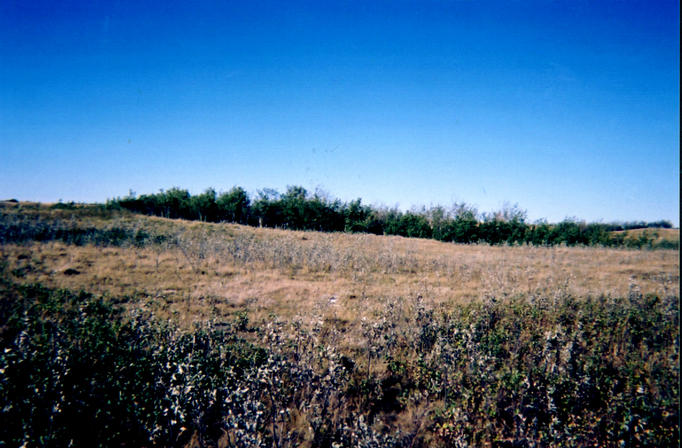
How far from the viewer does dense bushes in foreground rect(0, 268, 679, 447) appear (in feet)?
10.6

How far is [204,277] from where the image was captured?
10.7m

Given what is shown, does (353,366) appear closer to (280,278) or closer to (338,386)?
(338,386)

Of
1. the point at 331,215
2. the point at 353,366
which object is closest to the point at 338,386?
the point at 353,366

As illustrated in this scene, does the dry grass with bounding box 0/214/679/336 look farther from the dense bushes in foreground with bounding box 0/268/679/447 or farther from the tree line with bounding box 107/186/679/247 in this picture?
the tree line with bounding box 107/186/679/247

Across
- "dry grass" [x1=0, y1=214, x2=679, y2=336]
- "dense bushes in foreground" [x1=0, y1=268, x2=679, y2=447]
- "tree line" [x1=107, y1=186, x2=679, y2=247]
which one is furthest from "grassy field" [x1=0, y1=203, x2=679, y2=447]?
"tree line" [x1=107, y1=186, x2=679, y2=247]

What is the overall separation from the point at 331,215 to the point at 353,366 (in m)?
37.1

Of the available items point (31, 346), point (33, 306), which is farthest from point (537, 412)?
point (33, 306)

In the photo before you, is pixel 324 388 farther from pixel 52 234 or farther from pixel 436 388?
pixel 52 234

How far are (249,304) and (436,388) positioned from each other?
18.5ft

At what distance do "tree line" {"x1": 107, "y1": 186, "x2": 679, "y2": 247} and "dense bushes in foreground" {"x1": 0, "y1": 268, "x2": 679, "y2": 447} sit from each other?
30.8 meters

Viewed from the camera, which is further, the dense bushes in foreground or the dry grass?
the dry grass

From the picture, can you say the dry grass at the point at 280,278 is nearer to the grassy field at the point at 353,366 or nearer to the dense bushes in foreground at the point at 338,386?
the grassy field at the point at 353,366

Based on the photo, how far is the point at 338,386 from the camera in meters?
4.22

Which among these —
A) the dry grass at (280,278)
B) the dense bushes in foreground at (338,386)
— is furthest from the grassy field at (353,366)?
the dry grass at (280,278)
